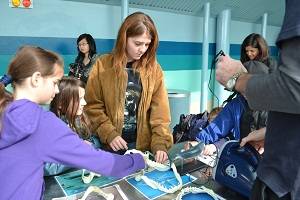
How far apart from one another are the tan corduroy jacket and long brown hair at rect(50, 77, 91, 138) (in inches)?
2.5

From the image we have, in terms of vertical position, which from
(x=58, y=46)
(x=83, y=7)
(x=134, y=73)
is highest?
(x=83, y=7)

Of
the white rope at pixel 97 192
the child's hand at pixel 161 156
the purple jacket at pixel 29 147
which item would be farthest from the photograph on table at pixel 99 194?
the child's hand at pixel 161 156

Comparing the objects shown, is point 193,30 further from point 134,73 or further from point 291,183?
point 291,183

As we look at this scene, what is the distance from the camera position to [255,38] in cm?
A: 265

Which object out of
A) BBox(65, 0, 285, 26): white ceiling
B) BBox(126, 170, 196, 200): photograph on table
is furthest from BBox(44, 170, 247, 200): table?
BBox(65, 0, 285, 26): white ceiling

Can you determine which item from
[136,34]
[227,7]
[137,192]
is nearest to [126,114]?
[136,34]

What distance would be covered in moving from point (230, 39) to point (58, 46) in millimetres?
2907

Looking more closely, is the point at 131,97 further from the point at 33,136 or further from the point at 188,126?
the point at 188,126

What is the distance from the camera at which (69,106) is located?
5.11 ft

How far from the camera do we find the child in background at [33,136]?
31.5 inches

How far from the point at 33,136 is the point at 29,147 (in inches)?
1.4

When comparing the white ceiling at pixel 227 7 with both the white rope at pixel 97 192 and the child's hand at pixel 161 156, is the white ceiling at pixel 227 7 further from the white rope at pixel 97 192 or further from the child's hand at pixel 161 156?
the white rope at pixel 97 192

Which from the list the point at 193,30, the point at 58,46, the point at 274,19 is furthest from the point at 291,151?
the point at 274,19

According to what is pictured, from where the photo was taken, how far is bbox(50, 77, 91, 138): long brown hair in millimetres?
1549
